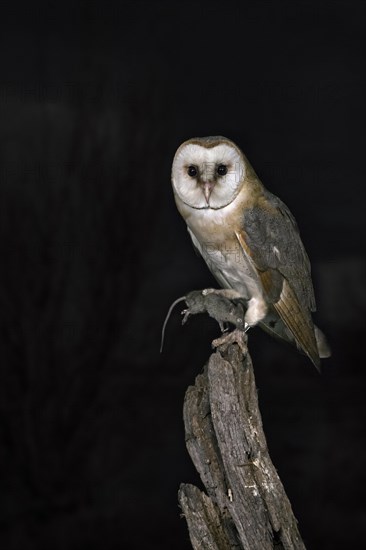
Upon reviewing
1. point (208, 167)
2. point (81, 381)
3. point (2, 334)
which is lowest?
point (81, 381)

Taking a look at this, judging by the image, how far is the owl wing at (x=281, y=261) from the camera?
2.29 m

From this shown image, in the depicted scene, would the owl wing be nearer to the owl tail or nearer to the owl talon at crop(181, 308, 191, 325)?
the owl tail

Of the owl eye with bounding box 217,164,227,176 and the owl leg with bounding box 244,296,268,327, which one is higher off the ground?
the owl eye with bounding box 217,164,227,176

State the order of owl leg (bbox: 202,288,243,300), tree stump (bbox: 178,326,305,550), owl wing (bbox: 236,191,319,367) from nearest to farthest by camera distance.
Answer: tree stump (bbox: 178,326,305,550), owl wing (bbox: 236,191,319,367), owl leg (bbox: 202,288,243,300)

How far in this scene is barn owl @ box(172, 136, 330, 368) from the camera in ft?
7.16

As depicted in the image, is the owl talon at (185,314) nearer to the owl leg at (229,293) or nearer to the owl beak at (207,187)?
the owl leg at (229,293)

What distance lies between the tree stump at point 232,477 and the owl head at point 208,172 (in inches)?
17.0

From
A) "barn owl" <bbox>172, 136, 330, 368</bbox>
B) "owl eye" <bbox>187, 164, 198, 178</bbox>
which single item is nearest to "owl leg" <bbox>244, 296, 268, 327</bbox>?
"barn owl" <bbox>172, 136, 330, 368</bbox>

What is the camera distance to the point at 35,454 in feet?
11.4

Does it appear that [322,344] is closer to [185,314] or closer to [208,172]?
[185,314]

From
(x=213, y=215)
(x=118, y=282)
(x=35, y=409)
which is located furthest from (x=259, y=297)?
(x=35, y=409)

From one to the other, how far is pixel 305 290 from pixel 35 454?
166 centimetres

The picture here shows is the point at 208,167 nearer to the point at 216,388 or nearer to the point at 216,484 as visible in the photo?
the point at 216,388

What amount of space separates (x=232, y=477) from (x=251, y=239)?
0.66 meters
